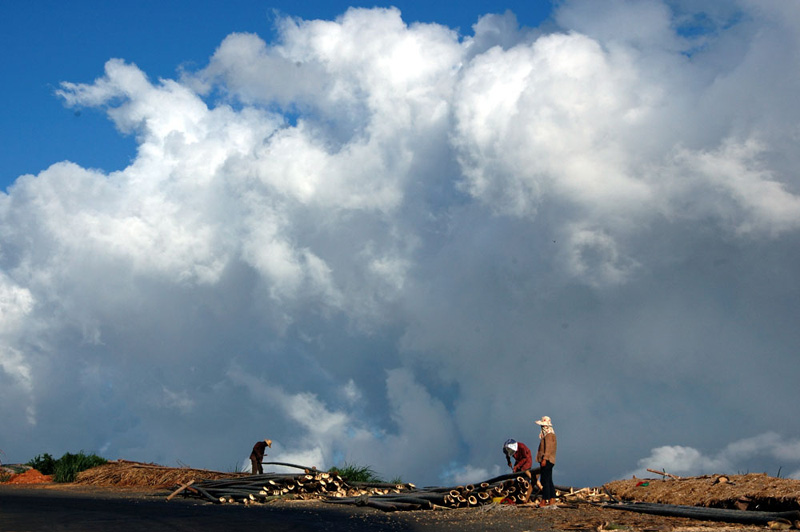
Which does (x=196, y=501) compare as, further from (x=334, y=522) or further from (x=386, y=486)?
(x=334, y=522)

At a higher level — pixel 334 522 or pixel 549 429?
pixel 549 429

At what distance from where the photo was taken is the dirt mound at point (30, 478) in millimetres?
33594

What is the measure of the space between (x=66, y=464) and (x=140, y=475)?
7.77 meters

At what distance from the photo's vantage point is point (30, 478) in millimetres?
34156

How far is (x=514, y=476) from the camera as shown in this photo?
63.6 ft

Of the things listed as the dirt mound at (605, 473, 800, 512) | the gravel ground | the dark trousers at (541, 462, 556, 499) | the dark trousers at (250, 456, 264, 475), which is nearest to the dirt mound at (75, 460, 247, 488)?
the dark trousers at (250, 456, 264, 475)

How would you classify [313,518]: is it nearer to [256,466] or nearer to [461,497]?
[461,497]

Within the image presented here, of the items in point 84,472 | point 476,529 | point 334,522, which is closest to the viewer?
point 476,529

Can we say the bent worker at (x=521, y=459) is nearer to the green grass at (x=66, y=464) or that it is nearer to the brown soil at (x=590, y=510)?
the brown soil at (x=590, y=510)

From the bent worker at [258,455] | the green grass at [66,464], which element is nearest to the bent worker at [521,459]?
the bent worker at [258,455]

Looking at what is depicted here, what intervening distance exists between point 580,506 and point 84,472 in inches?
Result: 880

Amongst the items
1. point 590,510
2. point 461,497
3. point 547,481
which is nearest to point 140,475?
point 461,497

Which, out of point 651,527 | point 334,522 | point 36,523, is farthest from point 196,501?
point 651,527

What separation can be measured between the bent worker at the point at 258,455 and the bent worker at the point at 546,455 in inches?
504
